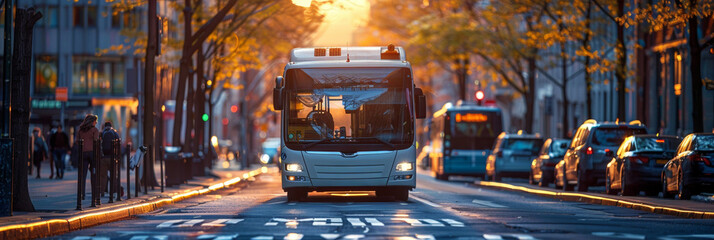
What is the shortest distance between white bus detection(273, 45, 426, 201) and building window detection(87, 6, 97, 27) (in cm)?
5006

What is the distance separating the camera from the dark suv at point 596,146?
33062 millimetres

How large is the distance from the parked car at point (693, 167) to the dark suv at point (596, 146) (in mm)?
5362

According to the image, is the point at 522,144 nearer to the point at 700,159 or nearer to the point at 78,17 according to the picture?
the point at 700,159

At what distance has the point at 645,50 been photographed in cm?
5488

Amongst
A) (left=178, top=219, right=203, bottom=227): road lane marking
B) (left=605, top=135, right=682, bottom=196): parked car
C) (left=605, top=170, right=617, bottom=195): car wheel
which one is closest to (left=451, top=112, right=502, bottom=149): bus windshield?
(left=605, top=170, right=617, bottom=195): car wheel

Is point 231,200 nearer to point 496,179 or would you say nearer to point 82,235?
point 82,235

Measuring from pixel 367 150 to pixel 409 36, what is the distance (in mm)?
48644

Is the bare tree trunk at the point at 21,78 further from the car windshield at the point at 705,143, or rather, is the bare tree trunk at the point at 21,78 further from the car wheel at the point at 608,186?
the car wheel at the point at 608,186

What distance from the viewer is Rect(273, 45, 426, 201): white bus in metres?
26.4

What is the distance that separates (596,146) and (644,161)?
3744 millimetres

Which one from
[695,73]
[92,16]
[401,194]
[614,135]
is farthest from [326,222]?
[92,16]

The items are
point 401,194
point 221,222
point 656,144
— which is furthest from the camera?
Result: point 656,144

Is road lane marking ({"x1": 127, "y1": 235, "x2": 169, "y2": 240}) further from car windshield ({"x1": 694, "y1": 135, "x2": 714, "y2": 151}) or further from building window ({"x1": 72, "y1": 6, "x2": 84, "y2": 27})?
building window ({"x1": 72, "y1": 6, "x2": 84, "y2": 27})

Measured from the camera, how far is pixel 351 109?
26.4 metres
